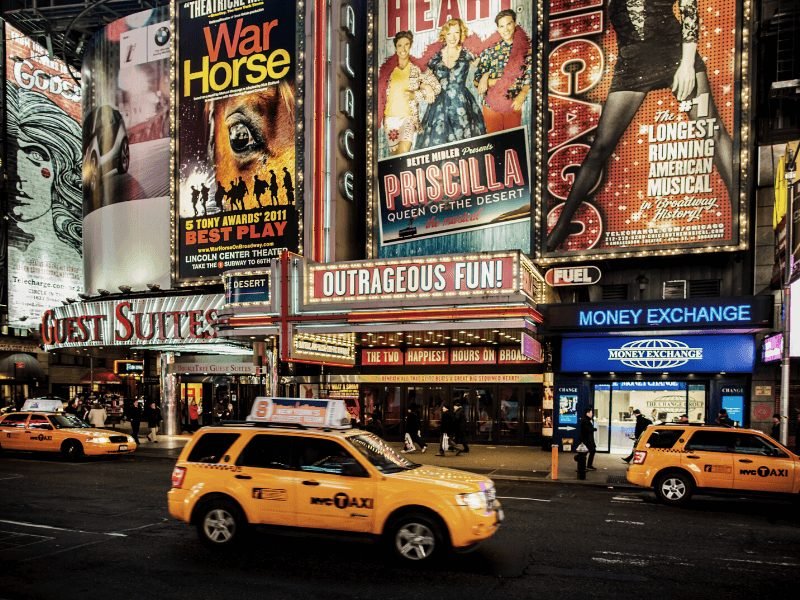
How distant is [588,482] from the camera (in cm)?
1803

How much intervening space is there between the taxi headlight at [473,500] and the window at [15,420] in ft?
61.9

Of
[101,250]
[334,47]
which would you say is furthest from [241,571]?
[101,250]

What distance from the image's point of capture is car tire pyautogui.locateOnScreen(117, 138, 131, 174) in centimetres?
3484

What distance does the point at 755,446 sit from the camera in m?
14.3

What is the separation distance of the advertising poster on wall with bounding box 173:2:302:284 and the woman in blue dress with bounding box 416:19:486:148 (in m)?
6.33

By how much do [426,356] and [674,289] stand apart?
390 inches

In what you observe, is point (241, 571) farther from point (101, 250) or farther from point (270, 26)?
point (101, 250)

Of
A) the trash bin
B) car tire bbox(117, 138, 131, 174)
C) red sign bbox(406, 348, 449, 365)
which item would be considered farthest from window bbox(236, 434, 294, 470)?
car tire bbox(117, 138, 131, 174)

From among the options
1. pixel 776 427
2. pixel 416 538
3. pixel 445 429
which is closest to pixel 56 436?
pixel 445 429

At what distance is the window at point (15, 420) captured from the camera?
22703 mm

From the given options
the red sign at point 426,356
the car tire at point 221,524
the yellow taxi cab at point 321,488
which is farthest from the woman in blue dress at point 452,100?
the car tire at point 221,524

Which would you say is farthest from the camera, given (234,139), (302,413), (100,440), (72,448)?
(234,139)

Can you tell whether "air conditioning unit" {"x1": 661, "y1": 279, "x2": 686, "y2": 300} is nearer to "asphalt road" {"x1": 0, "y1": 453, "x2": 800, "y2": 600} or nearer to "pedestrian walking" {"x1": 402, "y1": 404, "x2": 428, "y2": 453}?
"pedestrian walking" {"x1": 402, "y1": 404, "x2": 428, "y2": 453}

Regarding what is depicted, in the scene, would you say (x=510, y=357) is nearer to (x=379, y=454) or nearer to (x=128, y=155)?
(x=379, y=454)
